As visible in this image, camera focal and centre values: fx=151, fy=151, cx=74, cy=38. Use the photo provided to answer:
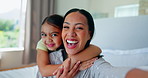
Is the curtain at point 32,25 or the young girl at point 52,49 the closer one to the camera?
the young girl at point 52,49

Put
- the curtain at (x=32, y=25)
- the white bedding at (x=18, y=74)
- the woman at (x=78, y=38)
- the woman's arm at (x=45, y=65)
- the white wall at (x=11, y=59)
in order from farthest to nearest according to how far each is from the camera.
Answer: the curtain at (x=32, y=25)
the white wall at (x=11, y=59)
the white bedding at (x=18, y=74)
the woman's arm at (x=45, y=65)
the woman at (x=78, y=38)

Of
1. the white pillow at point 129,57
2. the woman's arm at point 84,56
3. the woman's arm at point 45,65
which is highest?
the woman's arm at point 84,56

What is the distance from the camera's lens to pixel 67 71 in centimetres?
67

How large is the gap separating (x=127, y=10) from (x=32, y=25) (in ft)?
6.86

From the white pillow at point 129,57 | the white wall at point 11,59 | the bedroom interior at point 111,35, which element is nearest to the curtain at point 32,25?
the bedroom interior at point 111,35

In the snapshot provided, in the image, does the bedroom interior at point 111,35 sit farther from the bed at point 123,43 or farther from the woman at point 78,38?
the woman at point 78,38

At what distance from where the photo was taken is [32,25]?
3467 millimetres

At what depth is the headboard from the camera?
1719mm

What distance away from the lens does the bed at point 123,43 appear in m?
1.58

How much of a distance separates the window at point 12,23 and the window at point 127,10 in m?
2.02

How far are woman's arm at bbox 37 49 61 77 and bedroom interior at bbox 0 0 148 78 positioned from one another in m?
0.81

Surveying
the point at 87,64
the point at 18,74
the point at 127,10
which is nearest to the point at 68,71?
the point at 87,64

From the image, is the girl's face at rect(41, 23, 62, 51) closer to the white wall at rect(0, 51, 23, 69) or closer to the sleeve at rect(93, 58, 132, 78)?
the sleeve at rect(93, 58, 132, 78)

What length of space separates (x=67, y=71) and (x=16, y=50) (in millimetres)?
2917
